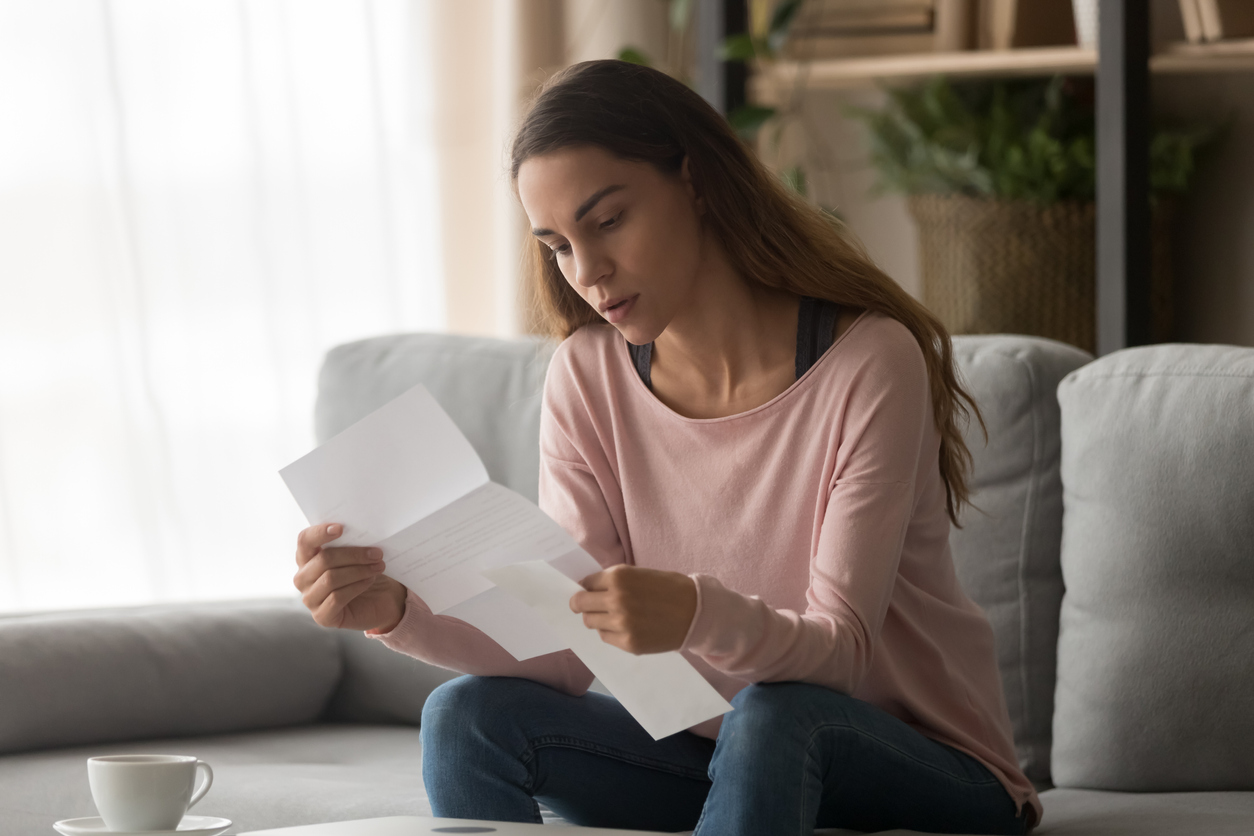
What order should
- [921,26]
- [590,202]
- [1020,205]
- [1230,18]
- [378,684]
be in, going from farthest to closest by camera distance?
[921,26] → [1020,205] → [1230,18] → [378,684] → [590,202]

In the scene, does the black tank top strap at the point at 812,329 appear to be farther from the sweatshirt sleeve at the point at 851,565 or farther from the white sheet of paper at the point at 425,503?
the white sheet of paper at the point at 425,503

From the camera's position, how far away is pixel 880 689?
1214 millimetres

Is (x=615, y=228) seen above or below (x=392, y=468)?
above

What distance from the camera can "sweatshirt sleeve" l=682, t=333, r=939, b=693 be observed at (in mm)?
1029

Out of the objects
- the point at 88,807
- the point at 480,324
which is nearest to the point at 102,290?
the point at 480,324

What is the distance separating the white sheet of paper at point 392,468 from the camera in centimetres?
104

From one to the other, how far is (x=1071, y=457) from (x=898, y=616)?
13.9 inches

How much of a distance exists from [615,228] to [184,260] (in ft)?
4.50

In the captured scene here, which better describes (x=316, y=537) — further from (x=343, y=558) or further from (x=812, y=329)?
(x=812, y=329)

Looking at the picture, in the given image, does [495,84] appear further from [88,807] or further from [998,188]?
[88,807]

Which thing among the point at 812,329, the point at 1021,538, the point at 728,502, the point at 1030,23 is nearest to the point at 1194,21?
the point at 1030,23

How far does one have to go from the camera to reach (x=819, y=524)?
121 centimetres

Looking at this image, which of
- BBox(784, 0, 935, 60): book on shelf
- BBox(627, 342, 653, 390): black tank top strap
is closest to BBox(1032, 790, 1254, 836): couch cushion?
BBox(627, 342, 653, 390): black tank top strap

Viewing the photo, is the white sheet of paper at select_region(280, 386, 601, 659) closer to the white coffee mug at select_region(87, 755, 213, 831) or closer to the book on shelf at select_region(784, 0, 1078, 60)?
the white coffee mug at select_region(87, 755, 213, 831)
